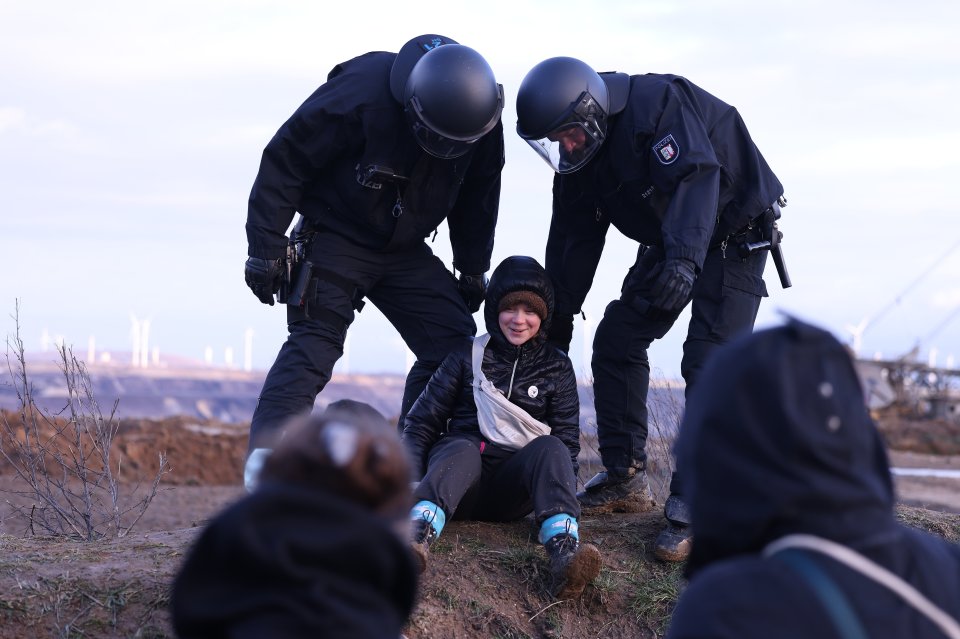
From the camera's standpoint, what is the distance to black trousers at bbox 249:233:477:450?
224 inches

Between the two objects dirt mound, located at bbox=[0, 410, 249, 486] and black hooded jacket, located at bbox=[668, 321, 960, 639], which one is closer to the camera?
black hooded jacket, located at bbox=[668, 321, 960, 639]

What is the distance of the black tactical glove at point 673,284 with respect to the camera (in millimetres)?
4969

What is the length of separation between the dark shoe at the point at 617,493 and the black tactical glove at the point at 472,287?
1141 mm

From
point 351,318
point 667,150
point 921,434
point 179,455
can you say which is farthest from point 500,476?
point 921,434

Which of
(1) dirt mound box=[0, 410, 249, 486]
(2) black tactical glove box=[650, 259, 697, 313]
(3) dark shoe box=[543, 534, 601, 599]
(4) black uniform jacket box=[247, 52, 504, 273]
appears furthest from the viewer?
(1) dirt mound box=[0, 410, 249, 486]

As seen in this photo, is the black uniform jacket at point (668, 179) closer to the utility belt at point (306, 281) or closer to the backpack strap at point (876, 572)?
the utility belt at point (306, 281)

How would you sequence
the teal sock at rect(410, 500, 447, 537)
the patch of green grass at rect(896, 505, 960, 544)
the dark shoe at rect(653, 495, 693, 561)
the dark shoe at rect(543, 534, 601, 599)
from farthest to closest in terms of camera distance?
the patch of green grass at rect(896, 505, 960, 544) → the dark shoe at rect(653, 495, 693, 561) → the teal sock at rect(410, 500, 447, 537) → the dark shoe at rect(543, 534, 601, 599)

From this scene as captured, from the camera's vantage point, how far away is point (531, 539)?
214 inches

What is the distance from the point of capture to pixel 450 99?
526cm

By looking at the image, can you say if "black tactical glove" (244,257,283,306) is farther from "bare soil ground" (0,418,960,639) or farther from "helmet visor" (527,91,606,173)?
"helmet visor" (527,91,606,173)

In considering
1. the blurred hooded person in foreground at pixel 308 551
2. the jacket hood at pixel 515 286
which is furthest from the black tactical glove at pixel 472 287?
the blurred hooded person in foreground at pixel 308 551

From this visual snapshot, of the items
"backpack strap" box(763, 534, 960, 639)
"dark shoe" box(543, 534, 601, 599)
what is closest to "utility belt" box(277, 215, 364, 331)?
"dark shoe" box(543, 534, 601, 599)

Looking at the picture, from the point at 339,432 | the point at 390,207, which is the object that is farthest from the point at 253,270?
the point at 339,432

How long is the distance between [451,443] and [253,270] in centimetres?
143
